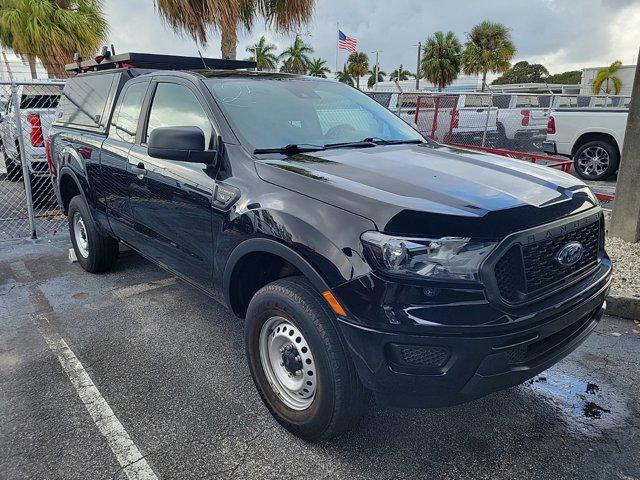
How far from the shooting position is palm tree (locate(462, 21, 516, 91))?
149ft

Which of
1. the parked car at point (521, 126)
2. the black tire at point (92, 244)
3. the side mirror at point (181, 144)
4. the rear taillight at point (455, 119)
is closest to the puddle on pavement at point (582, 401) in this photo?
the side mirror at point (181, 144)

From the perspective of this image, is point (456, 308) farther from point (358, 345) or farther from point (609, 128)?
point (609, 128)

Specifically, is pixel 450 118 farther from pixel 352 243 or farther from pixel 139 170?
pixel 352 243

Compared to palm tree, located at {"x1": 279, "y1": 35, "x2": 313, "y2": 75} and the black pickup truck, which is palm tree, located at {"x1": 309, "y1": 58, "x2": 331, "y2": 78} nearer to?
palm tree, located at {"x1": 279, "y1": 35, "x2": 313, "y2": 75}

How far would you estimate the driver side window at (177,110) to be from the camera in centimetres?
331

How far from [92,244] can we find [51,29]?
1450 centimetres

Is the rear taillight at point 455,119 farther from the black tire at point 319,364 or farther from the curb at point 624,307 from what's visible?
the black tire at point 319,364

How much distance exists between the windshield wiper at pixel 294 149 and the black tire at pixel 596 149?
917 cm

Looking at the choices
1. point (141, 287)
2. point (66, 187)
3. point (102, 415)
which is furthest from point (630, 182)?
point (66, 187)

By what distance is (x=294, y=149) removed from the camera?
3080 mm

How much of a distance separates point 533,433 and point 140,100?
12.0 feet

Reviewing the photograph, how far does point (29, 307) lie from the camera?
4.54m

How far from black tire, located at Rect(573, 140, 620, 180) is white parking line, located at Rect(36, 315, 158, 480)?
10410mm

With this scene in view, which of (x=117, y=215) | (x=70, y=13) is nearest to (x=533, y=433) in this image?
(x=117, y=215)
